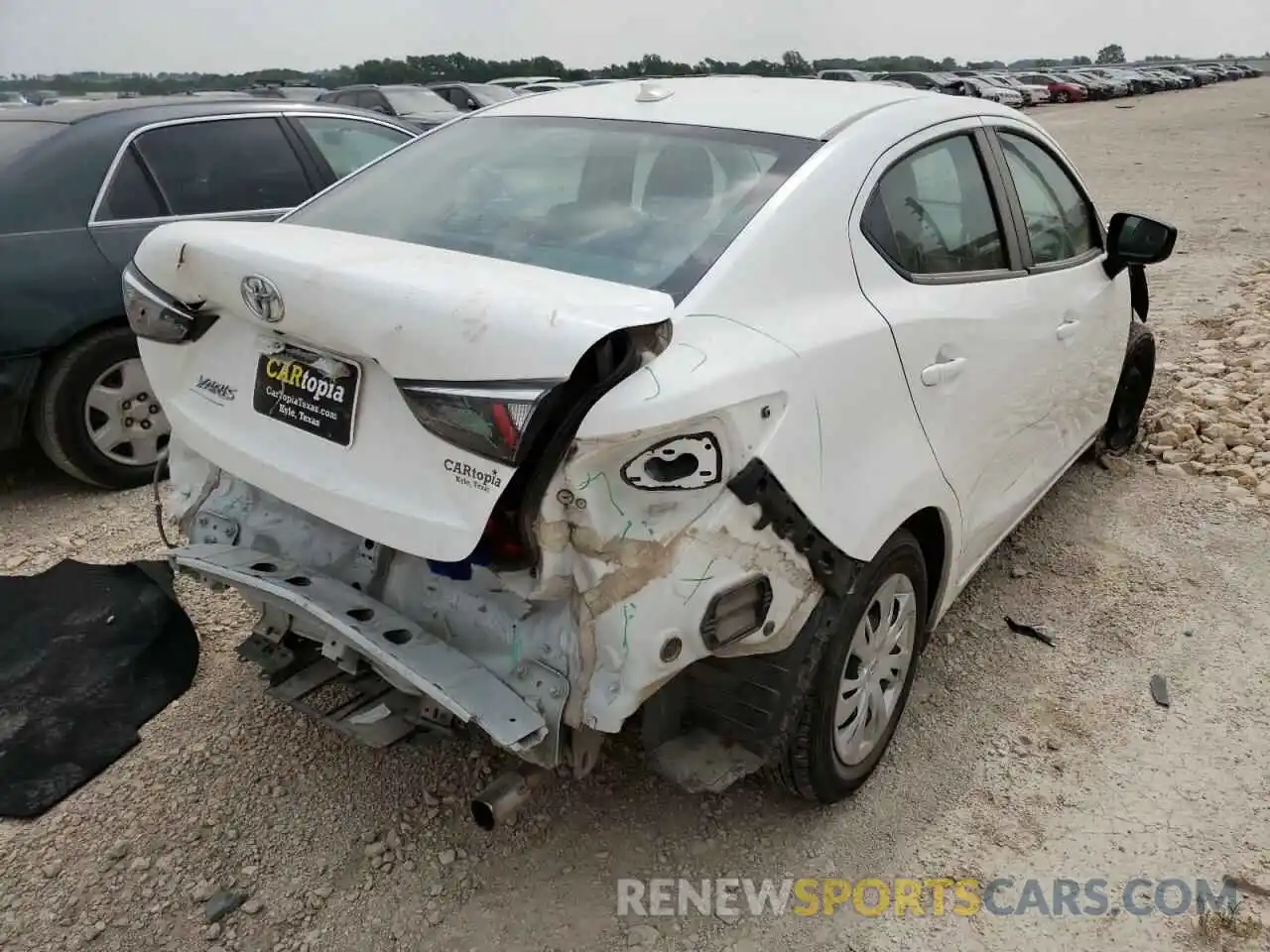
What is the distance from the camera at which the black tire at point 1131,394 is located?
463 centimetres

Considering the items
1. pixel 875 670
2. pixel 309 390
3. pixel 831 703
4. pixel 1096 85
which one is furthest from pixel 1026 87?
pixel 309 390

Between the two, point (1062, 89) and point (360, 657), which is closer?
point (360, 657)

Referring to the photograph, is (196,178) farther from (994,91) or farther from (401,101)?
(994,91)

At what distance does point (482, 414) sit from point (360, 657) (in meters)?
0.74

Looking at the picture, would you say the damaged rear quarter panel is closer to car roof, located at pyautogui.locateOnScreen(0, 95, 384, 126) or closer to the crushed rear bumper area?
the crushed rear bumper area

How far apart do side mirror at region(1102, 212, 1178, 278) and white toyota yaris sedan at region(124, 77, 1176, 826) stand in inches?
36.8

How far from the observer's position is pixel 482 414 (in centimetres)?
187

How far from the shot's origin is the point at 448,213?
2.70 metres

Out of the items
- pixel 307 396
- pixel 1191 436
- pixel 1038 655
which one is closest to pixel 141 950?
pixel 307 396

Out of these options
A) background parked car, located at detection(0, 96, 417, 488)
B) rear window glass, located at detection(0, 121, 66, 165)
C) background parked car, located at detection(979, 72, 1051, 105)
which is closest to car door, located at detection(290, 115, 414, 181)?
background parked car, located at detection(0, 96, 417, 488)

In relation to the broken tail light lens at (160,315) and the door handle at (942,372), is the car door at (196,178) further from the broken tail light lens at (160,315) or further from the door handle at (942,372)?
the door handle at (942,372)

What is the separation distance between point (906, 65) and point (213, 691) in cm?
6832

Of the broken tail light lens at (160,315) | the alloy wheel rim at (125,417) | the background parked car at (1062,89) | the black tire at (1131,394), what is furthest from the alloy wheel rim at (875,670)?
the background parked car at (1062,89)

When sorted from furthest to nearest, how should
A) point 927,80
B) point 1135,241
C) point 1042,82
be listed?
point 1042,82 < point 927,80 < point 1135,241
